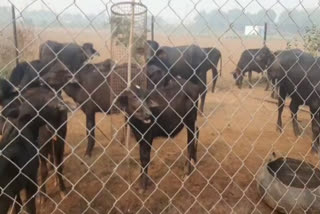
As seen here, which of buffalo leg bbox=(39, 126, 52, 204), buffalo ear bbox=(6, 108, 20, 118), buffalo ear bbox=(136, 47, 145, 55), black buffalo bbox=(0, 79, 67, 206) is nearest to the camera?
buffalo ear bbox=(6, 108, 20, 118)

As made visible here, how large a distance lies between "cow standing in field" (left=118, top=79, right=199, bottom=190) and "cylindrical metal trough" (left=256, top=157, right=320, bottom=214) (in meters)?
0.92

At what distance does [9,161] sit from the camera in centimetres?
297

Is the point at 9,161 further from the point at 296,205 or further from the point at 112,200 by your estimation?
the point at 296,205

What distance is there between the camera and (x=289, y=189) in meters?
3.83

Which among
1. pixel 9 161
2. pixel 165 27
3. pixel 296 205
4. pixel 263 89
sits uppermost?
pixel 165 27

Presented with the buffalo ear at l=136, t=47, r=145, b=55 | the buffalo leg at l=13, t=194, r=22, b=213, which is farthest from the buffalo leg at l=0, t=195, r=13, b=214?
the buffalo ear at l=136, t=47, r=145, b=55

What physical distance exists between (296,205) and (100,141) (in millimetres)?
3663

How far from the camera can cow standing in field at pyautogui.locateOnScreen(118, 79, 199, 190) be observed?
4355mm

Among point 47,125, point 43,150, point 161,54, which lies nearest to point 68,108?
point 47,125

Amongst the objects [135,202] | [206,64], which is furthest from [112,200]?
[206,64]

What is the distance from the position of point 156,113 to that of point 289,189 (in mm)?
1748

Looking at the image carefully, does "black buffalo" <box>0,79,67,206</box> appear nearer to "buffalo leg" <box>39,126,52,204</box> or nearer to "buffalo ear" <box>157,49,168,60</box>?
"buffalo leg" <box>39,126,52,204</box>

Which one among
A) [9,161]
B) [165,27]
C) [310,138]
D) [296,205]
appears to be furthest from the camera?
[310,138]

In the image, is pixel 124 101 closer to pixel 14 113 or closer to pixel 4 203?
pixel 14 113
